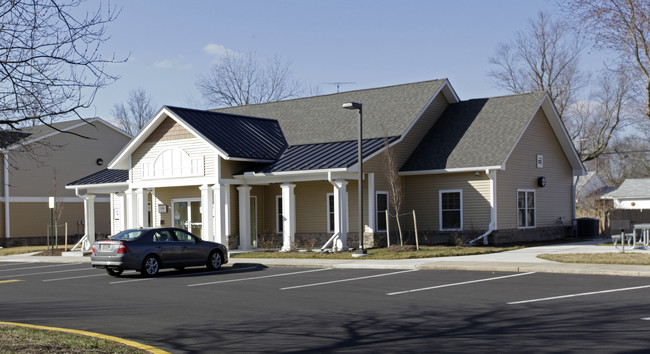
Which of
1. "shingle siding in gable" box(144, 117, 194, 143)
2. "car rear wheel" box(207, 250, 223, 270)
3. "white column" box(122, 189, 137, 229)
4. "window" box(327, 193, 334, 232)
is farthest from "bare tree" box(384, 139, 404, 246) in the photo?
"white column" box(122, 189, 137, 229)

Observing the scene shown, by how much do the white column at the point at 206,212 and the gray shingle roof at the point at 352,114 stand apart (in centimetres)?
537

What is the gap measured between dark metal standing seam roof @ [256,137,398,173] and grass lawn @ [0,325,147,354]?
680 inches

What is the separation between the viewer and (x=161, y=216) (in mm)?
34281

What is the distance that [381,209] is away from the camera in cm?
2972

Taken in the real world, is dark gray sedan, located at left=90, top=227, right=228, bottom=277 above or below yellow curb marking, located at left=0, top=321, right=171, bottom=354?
above

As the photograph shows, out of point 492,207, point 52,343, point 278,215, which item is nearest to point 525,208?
point 492,207

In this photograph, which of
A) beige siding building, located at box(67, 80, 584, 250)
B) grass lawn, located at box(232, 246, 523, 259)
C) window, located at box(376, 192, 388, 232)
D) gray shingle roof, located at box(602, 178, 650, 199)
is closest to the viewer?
grass lawn, located at box(232, 246, 523, 259)

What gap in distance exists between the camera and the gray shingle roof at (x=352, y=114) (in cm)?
3194

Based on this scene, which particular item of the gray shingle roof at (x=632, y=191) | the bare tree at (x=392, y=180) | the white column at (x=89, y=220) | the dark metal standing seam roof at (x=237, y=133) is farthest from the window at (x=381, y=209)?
the gray shingle roof at (x=632, y=191)

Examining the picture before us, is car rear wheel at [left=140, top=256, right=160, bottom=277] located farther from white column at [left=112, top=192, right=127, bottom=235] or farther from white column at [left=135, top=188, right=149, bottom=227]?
white column at [left=112, top=192, right=127, bottom=235]

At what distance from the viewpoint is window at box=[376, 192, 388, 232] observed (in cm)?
2956

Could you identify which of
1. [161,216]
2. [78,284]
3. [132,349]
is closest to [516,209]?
[161,216]

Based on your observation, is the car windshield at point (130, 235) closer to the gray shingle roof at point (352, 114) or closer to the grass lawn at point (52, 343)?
the grass lawn at point (52, 343)

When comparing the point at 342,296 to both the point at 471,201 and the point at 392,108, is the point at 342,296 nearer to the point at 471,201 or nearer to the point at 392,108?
the point at 471,201
